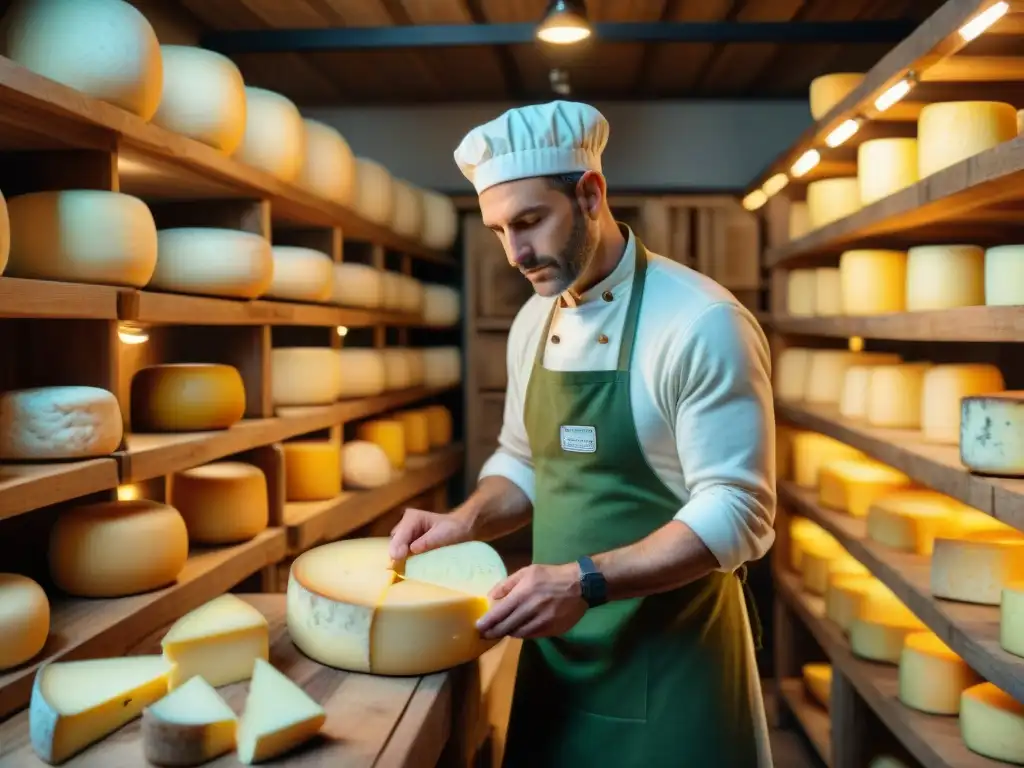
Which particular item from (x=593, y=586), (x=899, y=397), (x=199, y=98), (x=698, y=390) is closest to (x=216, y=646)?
(x=593, y=586)

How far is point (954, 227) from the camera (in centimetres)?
256

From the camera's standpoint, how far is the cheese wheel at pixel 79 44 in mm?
1689

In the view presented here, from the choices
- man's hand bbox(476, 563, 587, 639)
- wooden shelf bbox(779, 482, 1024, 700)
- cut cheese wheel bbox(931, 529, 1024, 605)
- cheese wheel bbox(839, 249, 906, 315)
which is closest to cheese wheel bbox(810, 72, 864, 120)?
cheese wheel bbox(839, 249, 906, 315)

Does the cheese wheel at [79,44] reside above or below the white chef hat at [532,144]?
above

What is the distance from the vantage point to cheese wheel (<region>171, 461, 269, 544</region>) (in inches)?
88.9

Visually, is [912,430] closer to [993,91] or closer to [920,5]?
[993,91]

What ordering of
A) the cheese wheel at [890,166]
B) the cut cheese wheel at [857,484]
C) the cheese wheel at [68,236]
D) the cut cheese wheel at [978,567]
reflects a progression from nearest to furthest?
the cheese wheel at [68,236] → the cut cheese wheel at [978,567] → the cheese wheel at [890,166] → the cut cheese wheel at [857,484]

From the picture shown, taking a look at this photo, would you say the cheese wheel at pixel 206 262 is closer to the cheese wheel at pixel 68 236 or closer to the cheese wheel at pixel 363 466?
the cheese wheel at pixel 68 236

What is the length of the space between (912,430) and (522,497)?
122cm

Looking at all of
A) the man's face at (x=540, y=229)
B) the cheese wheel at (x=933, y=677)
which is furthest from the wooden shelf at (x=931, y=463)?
the man's face at (x=540, y=229)

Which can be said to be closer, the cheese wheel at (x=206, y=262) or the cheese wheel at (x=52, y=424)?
the cheese wheel at (x=52, y=424)

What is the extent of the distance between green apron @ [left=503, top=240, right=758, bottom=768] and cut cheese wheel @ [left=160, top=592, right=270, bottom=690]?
1.74 feet

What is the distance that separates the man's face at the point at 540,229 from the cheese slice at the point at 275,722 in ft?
2.46

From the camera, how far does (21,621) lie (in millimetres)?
1399
